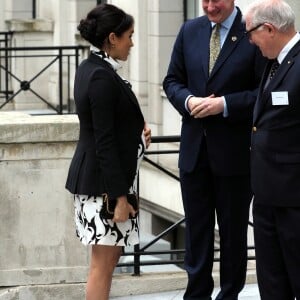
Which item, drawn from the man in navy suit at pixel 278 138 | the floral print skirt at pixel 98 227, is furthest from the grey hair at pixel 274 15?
the floral print skirt at pixel 98 227

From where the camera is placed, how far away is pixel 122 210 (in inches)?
255

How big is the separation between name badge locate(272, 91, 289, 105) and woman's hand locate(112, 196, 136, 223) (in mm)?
1005

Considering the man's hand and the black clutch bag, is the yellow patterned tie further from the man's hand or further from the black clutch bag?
the black clutch bag

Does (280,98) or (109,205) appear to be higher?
(280,98)

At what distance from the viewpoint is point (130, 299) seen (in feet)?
27.3

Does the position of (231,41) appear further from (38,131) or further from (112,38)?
(38,131)

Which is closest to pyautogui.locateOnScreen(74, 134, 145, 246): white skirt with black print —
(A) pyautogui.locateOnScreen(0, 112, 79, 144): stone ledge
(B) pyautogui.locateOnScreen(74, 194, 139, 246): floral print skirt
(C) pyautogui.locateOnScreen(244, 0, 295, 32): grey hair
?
(B) pyautogui.locateOnScreen(74, 194, 139, 246): floral print skirt

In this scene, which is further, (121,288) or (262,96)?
(121,288)

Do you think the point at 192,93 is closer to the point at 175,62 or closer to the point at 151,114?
the point at 175,62

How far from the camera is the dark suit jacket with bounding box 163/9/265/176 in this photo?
689 cm

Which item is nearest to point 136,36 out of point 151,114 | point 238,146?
point 151,114

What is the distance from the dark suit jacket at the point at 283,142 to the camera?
6.00 meters

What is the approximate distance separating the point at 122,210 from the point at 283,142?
993 mm

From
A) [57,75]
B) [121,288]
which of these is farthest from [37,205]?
[57,75]
